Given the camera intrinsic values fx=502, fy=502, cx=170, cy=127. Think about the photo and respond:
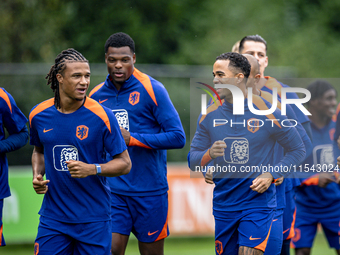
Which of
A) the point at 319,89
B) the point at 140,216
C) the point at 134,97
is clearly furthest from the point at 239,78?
the point at 319,89

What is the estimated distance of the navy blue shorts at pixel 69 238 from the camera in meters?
4.05

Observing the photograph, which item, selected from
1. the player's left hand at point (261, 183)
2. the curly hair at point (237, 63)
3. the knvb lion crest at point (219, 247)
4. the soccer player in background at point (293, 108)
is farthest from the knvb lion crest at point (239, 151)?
the soccer player in background at point (293, 108)

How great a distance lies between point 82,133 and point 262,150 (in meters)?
1.66

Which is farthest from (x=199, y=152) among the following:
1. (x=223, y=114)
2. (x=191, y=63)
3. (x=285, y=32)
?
(x=285, y=32)

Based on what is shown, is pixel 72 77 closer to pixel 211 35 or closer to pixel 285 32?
pixel 211 35

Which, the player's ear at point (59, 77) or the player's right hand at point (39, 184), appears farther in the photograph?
the player's ear at point (59, 77)

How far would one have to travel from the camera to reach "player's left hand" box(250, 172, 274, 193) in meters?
4.41

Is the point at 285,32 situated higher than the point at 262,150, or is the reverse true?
the point at 285,32

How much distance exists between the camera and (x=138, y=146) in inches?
202

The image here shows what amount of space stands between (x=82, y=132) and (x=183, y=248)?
21.0 feet

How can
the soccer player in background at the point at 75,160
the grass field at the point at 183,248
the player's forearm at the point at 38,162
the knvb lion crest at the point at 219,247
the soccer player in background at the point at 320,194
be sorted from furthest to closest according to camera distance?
the grass field at the point at 183,248, the soccer player in background at the point at 320,194, the knvb lion crest at the point at 219,247, the player's forearm at the point at 38,162, the soccer player in background at the point at 75,160

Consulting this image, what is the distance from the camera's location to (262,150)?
462 centimetres

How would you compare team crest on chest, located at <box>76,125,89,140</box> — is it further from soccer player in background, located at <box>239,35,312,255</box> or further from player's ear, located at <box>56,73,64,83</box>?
soccer player in background, located at <box>239,35,312,255</box>

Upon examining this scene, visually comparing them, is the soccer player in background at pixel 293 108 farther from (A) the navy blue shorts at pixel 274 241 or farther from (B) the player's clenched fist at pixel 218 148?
(B) the player's clenched fist at pixel 218 148
